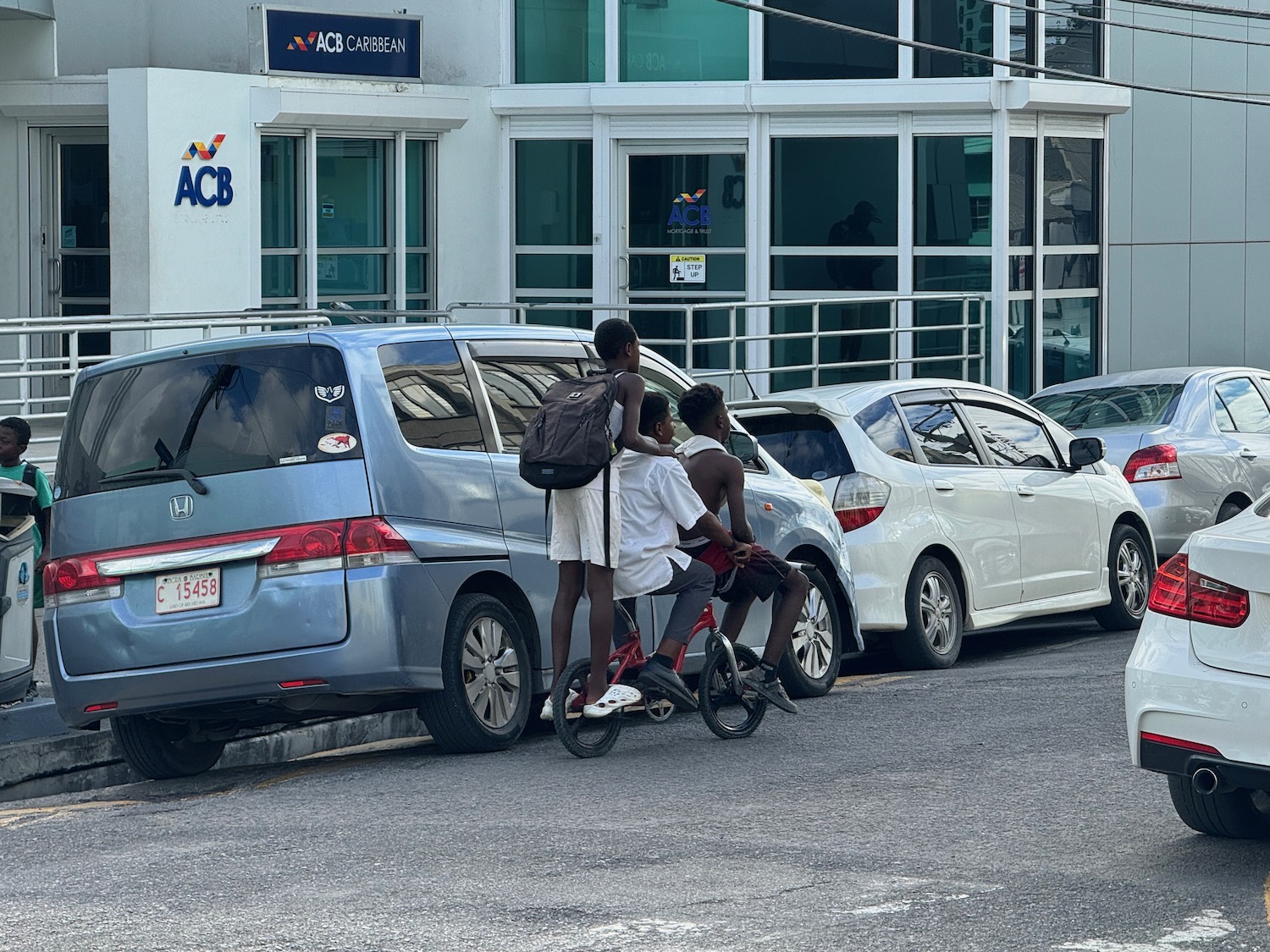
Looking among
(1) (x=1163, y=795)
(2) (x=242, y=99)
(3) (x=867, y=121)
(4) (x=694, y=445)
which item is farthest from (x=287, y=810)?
(3) (x=867, y=121)

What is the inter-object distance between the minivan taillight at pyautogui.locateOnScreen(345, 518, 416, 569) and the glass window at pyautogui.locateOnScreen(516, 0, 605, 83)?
15.2 meters

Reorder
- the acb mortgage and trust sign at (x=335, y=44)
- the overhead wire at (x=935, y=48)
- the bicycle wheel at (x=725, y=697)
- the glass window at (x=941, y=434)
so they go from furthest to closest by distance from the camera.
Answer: the acb mortgage and trust sign at (x=335, y=44), the overhead wire at (x=935, y=48), the glass window at (x=941, y=434), the bicycle wheel at (x=725, y=697)

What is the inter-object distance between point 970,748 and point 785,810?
Result: 1.49m

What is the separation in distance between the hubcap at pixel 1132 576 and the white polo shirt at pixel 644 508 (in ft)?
17.8

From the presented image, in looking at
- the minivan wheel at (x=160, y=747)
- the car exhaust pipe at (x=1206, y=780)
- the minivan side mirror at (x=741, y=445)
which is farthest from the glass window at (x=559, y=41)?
the car exhaust pipe at (x=1206, y=780)

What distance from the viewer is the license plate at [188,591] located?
8.12 metres

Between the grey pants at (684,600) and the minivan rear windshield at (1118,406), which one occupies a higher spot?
the minivan rear windshield at (1118,406)

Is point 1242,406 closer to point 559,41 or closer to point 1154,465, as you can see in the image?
point 1154,465

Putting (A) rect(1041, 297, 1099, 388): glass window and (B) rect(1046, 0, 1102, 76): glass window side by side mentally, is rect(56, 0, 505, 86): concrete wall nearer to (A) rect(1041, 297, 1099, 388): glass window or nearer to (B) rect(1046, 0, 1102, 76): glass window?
(B) rect(1046, 0, 1102, 76): glass window

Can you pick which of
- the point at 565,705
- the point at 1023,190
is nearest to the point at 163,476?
the point at 565,705

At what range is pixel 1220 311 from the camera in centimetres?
2955

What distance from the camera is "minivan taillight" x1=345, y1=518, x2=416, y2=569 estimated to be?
26.4 ft

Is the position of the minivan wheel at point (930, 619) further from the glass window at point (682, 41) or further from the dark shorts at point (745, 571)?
the glass window at point (682, 41)

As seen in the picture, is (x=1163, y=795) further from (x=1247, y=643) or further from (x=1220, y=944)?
(x=1220, y=944)
